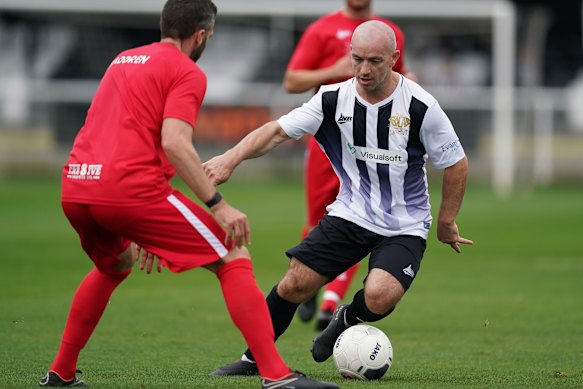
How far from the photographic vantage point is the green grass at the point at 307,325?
265 inches

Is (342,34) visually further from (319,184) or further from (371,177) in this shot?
(371,177)

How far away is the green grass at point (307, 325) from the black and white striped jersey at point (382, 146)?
94cm

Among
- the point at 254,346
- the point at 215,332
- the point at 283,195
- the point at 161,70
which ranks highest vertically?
the point at 161,70

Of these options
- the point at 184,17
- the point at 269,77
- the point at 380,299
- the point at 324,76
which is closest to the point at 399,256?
the point at 380,299

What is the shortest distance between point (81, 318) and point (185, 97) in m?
1.38

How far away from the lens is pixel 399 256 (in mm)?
6633

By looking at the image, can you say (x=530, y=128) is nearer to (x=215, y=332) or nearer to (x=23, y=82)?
(x=23, y=82)

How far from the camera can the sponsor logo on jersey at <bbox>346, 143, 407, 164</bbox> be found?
262 inches

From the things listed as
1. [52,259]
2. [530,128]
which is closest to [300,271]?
[52,259]

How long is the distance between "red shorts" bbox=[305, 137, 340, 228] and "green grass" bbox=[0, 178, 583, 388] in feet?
3.14

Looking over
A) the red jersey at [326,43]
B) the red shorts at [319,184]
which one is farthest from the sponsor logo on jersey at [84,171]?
the red jersey at [326,43]

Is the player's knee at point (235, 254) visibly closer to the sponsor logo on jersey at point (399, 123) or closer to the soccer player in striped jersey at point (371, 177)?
the soccer player in striped jersey at point (371, 177)

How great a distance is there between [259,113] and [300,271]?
22252 mm

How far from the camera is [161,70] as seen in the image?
567 cm
